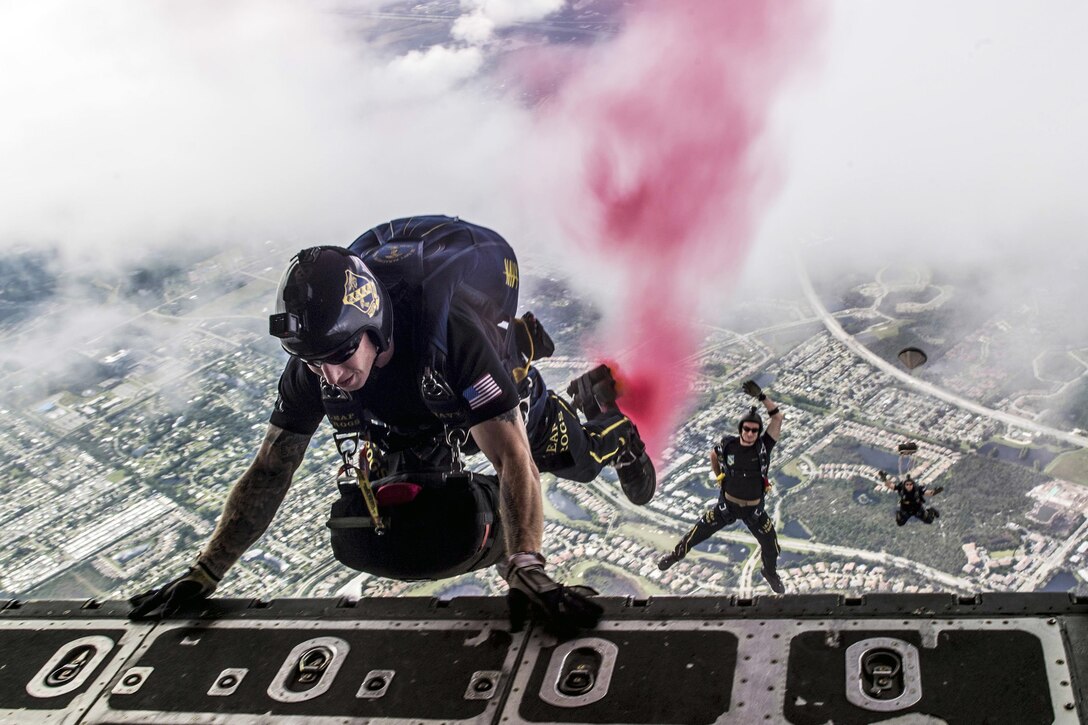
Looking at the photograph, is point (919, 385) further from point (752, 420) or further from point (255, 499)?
point (255, 499)

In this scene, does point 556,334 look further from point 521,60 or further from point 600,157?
point 600,157

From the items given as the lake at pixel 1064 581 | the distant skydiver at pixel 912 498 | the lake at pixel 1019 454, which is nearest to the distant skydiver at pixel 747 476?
the distant skydiver at pixel 912 498

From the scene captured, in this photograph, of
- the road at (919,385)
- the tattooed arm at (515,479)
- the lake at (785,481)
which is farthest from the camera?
the road at (919,385)

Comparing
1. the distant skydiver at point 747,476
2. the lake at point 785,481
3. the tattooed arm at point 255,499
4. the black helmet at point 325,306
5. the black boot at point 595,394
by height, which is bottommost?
the lake at point 785,481

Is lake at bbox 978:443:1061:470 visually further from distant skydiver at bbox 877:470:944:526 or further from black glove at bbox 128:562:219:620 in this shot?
black glove at bbox 128:562:219:620

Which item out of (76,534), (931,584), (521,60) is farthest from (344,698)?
(521,60)

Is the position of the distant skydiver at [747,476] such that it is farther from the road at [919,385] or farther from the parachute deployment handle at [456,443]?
the road at [919,385]
